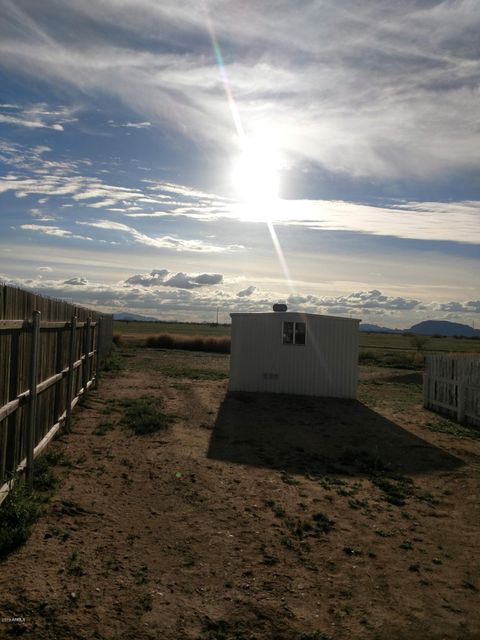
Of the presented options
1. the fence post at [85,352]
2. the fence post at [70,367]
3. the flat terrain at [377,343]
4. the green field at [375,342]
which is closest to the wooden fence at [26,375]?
the fence post at [70,367]

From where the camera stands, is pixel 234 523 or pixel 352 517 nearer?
pixel 234 523

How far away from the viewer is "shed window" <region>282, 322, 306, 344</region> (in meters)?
17.9

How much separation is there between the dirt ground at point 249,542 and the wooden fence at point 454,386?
10.2 feet

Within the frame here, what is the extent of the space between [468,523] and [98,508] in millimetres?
4264

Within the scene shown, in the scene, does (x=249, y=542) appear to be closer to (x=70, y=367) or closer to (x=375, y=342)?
(x=70, y=367)

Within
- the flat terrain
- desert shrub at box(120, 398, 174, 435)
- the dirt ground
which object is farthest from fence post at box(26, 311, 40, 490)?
the flat terrain

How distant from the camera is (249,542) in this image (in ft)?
19.0

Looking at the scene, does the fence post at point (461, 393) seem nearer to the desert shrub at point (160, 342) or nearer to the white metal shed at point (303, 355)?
the white metal shed at point (303, 355)

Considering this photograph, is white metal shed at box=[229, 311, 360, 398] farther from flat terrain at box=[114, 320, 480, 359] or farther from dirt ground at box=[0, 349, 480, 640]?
flat terrain at box=[114, 320, 480, 359]

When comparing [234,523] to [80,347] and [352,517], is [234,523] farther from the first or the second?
A: [80,347]

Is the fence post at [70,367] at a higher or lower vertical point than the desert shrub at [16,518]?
higher

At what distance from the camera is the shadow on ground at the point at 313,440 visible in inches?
377

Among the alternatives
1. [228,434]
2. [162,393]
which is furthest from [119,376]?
[228,434]

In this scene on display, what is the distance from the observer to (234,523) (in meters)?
6.31
